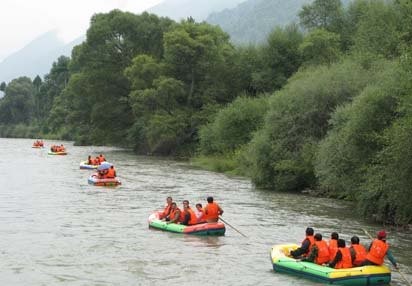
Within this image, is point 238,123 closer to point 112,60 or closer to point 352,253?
point 112,60

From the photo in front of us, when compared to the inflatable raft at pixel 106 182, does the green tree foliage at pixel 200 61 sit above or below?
above

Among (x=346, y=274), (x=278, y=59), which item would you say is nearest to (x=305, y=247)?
(x=346, y=274)

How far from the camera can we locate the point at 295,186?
3111cm

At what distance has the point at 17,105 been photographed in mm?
125312

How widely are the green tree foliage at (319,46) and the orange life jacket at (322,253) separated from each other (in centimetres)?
3418

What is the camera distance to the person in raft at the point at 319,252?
1498 centimetres

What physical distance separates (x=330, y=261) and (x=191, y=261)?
361 cm

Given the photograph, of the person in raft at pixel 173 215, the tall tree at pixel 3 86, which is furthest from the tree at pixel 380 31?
the tall tree at pixel 3 86

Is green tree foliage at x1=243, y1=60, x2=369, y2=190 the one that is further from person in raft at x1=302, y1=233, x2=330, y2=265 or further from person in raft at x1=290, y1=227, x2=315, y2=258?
person in raft at x1=302, y1=233, x2=330, y2=265

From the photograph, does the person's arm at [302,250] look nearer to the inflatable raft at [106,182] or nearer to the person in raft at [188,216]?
the person in raft at [188,216]

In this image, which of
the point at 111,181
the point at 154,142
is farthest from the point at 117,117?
the point at 111,181

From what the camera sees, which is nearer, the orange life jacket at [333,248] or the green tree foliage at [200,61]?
the orange life jacket at [333,248]

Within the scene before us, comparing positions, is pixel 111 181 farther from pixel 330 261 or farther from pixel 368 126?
pixel 330 261

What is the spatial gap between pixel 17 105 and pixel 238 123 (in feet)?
298
